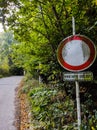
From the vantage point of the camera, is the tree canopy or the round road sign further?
the tree canopy

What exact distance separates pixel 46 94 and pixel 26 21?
2.60 meters

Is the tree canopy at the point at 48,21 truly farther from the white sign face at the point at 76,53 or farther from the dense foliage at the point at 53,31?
the white sign face at the point at 76,53

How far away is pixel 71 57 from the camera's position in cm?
512

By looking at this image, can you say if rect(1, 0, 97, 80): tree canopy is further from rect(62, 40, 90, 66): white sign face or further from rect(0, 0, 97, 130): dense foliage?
rect(62, 40, 90, 66): white sign face

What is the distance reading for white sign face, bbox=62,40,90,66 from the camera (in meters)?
5.06

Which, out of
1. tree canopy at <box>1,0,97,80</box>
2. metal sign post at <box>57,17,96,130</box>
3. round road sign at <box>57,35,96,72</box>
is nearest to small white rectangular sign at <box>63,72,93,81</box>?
metal sign post at <box>57,17,96,130</box>

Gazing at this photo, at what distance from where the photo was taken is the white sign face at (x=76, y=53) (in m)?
5.06

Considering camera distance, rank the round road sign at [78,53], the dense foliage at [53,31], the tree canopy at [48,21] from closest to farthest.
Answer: the round road sign at [78,53]
the dense foliage at [53,31]
the tree canopy at [48,21]

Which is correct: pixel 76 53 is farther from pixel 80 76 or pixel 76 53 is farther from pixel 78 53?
pixel 80 76

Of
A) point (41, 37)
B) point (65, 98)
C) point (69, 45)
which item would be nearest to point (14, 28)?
point (41, 37)

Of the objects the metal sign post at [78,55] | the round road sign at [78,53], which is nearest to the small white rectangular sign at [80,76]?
the metal sign post at [78,55]

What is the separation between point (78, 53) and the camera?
5.11 meters

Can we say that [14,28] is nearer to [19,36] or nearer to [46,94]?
[19,36]

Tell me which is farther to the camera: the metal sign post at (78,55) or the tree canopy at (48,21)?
the tree canopy at (48,21)
